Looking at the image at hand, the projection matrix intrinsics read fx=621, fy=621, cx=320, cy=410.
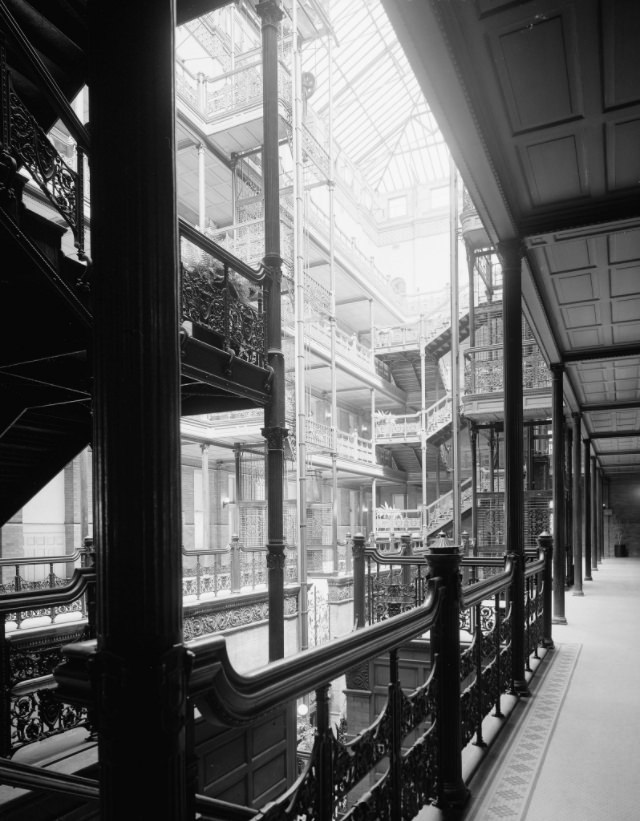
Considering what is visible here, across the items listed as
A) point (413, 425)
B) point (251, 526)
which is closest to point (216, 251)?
point (251, 526)

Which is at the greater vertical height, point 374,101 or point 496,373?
point 374,101

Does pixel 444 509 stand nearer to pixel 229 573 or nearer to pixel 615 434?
pixel 615 434

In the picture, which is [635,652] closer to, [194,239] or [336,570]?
[194,239]

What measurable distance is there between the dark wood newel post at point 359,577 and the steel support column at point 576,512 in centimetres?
529

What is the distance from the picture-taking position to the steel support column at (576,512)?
1225 centimetres

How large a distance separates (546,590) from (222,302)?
470 centimetres

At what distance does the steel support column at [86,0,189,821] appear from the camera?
128cm

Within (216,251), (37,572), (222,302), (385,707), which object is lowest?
(37,572)

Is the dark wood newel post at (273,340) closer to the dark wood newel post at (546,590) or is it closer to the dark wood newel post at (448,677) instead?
the dark wood newel post at (546,590)

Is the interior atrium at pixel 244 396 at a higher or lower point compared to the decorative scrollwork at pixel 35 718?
higher

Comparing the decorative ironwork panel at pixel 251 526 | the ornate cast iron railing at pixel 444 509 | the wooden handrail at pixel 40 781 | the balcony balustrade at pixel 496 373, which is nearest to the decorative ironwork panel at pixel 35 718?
the wooden handrail at pixel 40 781

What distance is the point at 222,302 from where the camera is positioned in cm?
598

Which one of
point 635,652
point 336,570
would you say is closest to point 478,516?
point 336,570

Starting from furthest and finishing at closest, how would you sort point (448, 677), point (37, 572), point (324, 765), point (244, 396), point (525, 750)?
point (37, 572) < point (244, 396) < point (525, 750) < point (448, 677) < point (324, 765)
